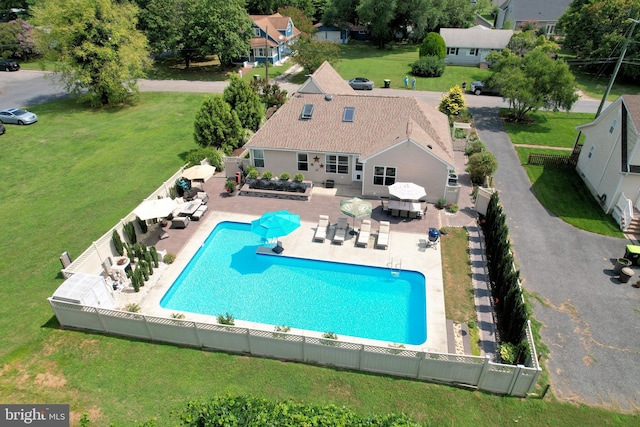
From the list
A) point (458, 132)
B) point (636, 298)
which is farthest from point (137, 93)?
point (636, 298)

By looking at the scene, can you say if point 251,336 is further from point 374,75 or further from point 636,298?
point 374,75

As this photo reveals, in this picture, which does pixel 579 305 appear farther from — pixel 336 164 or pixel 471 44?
pixel 471 44

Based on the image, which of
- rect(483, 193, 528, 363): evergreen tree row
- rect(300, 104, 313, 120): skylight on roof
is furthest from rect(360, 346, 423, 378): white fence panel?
rect(300, 104, 313, 120): skylight on roof

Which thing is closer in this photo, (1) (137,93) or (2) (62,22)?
(2) (62,22)

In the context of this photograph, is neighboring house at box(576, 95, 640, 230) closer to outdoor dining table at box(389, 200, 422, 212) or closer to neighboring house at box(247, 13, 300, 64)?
outdoor dining table at box(389, 200, 422, 212)

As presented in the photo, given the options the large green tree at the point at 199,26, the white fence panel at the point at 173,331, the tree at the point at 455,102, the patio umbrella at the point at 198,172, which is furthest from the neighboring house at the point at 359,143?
the large green tree at the point at 199,26

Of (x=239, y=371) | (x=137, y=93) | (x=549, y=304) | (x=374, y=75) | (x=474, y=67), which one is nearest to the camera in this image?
(x=239, y=371)
